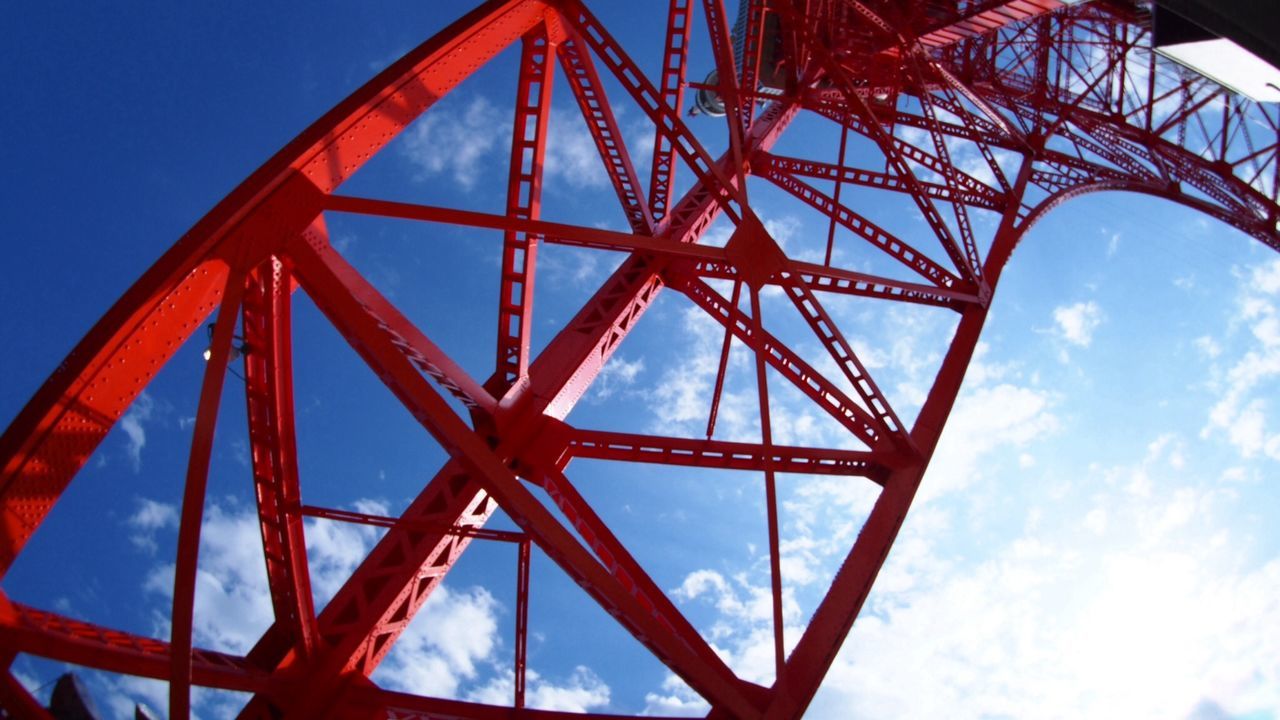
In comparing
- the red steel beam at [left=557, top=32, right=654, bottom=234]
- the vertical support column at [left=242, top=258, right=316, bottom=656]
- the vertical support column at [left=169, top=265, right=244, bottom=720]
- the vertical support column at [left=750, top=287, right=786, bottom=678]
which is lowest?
the vertical support column at [left=169, top=265, right=244, bottom=720]

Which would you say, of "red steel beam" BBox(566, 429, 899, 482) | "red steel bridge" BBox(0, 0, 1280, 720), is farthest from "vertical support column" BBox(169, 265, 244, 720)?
"red steel beam" BBox(566, 429, 899, 482)

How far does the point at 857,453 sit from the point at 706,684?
112 inches

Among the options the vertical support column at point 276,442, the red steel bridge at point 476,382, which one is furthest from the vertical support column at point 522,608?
the vertical support column at point 276,442

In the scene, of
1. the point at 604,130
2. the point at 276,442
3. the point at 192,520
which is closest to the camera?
the point at 192,520

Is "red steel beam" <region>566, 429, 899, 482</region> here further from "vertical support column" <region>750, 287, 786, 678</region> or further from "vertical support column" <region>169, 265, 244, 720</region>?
"vertical support column" <region>169, 265, 244, 720</region>

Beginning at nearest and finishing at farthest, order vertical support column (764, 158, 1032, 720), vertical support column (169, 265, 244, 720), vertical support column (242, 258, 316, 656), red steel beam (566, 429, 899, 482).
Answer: vertical support column (169, 265, 244, 720)
vertical support column (242, 258, 316, 656)
vertical support column (764, 158, 1032, 720)
red steel beam (566, 429, 899, 482)

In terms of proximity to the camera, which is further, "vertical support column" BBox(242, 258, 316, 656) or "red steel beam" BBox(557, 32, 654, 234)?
"red steel beam" BBox(557, 32, 654, 234)

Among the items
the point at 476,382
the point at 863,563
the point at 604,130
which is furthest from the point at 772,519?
the point at 604,130

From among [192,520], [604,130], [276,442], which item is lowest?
[192,520]

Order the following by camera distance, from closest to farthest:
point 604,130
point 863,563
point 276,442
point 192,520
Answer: point 192,520
point 276,442
point 863,563
point 604,130

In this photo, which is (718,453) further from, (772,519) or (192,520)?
(192,520)

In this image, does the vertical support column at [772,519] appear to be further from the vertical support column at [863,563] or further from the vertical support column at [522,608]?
the vertical support column at [522,608]

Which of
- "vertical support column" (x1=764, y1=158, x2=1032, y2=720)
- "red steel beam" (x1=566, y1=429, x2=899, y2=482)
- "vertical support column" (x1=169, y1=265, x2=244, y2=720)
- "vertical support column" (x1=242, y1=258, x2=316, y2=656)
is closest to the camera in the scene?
"vertical support column" (x1=169, y1=265, x2=244, y2=720)

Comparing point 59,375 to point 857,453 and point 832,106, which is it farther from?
point 832,106
